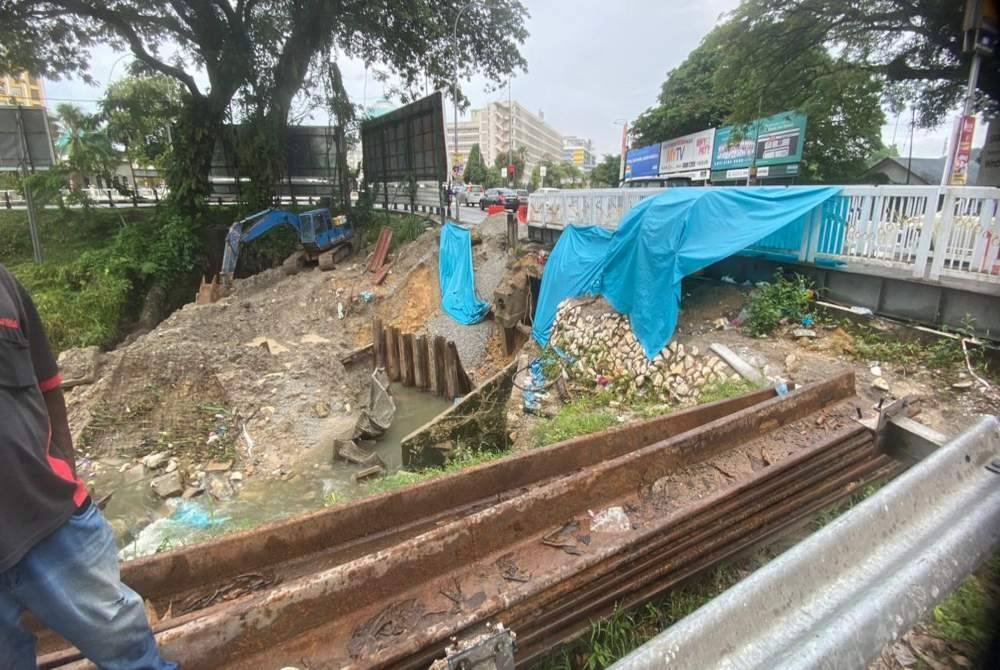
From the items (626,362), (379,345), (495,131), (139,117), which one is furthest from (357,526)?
(495,131)

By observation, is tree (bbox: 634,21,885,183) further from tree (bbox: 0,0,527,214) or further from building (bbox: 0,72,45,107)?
building (bbox: 0,72,45,107)

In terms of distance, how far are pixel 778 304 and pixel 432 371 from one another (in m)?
5.51

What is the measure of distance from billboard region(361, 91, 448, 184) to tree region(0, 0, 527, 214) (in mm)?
2304

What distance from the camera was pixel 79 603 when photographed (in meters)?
1.46

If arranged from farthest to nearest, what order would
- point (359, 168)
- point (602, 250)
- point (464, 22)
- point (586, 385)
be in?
point (359, 168), point (464, 22), point (602, 250), point (586, 385)

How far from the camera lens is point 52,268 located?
42.6ft

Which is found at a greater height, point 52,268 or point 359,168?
point 359,168

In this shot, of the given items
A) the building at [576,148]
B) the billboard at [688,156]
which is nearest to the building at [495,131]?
the building at [576,148]

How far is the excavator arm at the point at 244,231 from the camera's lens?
1231 cm

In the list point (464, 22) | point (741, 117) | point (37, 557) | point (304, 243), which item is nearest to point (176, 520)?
point (37, 557)

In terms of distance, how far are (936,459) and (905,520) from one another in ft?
0.93

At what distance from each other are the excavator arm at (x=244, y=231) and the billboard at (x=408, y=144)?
162 inches

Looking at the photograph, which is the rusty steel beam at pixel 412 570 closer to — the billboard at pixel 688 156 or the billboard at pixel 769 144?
the billboard at pixel 769 144

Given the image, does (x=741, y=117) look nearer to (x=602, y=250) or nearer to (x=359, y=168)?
(x=602, y=250)
